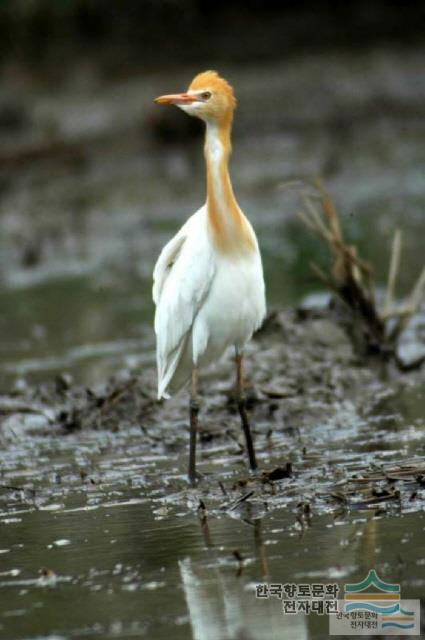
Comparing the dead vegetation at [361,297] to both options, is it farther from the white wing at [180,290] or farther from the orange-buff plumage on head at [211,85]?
the orange-buff plumage on head at [211,85]

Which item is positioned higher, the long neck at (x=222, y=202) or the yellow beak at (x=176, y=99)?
the yellow beak at (x=176, y=99)

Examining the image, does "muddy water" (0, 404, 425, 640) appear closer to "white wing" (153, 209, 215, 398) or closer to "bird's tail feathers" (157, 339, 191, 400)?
"bird's tail feathers" (157, 339, 191, 400)

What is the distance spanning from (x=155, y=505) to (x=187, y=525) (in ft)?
1.71

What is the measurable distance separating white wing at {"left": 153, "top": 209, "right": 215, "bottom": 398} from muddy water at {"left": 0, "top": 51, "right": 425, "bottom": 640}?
2.06 feet

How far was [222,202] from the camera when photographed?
24.0ft

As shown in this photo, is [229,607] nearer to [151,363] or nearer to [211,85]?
[211,85]

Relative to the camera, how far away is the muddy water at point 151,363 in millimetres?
5555

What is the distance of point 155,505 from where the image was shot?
7027 mm

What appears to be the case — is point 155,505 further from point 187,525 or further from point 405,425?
point 405,425

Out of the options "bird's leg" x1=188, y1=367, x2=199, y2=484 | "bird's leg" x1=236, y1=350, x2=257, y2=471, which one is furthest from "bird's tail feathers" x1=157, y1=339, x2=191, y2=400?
"bird's leg" x1=236, y1=350, x2=257, y2=471

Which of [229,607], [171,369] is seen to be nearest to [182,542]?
[229,607]

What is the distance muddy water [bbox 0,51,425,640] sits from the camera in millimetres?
5555

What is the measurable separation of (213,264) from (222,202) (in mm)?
329

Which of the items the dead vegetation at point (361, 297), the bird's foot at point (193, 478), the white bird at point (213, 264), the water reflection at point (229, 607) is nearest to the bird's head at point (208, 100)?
the white bird at point (213, 264)
